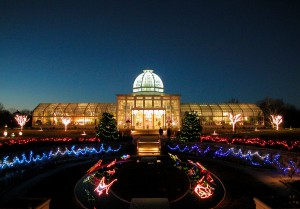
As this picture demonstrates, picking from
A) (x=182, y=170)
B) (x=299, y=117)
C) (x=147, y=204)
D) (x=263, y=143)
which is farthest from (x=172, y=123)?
(x=147, y=204)

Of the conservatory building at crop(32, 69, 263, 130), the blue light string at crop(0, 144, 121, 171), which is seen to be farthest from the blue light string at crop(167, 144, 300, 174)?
the conservatory building at crop(32, 69, 263, 130)

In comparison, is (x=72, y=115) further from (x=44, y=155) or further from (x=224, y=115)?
(x=44, y=155)

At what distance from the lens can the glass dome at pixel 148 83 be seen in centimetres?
6950

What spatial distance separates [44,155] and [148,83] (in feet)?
162

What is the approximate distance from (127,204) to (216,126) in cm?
5512

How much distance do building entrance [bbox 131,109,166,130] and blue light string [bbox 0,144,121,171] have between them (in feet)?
108

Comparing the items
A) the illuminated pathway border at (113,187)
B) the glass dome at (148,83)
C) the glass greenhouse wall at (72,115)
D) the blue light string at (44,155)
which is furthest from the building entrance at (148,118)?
the illuminated pathway border at (113,187)

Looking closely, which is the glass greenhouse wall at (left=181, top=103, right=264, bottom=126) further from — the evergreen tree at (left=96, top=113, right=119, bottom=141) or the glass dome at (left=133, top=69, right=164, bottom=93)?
the evergreen tree at (left=96, top=113, right=119, bottom=141)

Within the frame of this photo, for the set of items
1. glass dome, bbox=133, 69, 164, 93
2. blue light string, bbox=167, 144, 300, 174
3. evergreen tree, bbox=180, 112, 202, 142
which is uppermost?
glass dome, bbox=133, 69, 164, 93

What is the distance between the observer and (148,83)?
69.9m

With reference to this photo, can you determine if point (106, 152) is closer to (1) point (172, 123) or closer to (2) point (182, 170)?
(2) point (182, 170)

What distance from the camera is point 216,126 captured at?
6519 centimetres

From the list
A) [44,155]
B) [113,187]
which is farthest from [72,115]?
[113,187]

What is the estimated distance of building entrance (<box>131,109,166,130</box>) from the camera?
63.2 m
